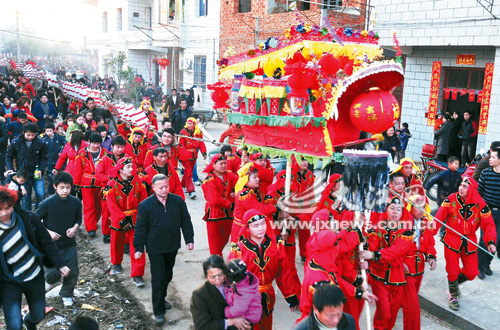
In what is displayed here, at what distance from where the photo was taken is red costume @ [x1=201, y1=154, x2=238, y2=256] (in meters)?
6.41

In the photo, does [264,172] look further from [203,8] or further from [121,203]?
[203,8]

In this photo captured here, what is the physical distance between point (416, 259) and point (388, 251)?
432 millimetres

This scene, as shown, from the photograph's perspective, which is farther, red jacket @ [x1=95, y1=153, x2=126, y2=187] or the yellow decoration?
red jacket @ [x1=95, y1=153, x2=126, y2=187]

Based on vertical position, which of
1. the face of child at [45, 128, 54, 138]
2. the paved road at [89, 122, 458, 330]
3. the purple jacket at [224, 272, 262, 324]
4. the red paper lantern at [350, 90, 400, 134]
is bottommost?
the paved road at [89, 122, 458, 330]

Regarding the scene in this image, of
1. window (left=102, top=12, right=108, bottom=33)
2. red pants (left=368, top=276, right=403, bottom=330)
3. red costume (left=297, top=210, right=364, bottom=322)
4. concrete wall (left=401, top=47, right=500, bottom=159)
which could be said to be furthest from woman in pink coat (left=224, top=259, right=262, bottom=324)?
window (left=102, top=12, right=108, bottom=33)

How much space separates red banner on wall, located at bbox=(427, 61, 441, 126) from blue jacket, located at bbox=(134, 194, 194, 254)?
31.2 ft

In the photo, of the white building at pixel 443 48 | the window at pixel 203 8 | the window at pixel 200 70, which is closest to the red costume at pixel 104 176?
the white building at pixel 443 48

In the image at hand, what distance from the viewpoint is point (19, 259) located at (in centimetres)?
432

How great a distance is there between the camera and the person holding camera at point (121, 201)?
20.5ft

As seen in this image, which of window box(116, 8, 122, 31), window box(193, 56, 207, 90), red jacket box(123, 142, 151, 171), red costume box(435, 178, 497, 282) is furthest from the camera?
window box(116, 8, 122, 31)

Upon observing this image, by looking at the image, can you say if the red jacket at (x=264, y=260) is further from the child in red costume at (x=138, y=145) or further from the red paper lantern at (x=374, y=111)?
the child in red costume at (x=138, y=145)

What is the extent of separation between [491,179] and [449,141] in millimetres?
5627

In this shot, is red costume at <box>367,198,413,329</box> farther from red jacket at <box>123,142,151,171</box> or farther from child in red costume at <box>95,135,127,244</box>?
red jacket at <box>123,142,151,171</box>

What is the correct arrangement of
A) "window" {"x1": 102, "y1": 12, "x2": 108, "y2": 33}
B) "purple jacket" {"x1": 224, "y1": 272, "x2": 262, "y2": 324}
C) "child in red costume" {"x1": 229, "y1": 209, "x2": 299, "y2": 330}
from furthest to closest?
"window" {"x1": 102, "y1": 12, "x2": 108, "y2": 33}, "child in red costume" {"x1": 229, "y1": 209, "x2": 299, "y2": 330}, "purple jacket" {"x1": 224, "y1": 272, "x2": 262, "y2": 324}
